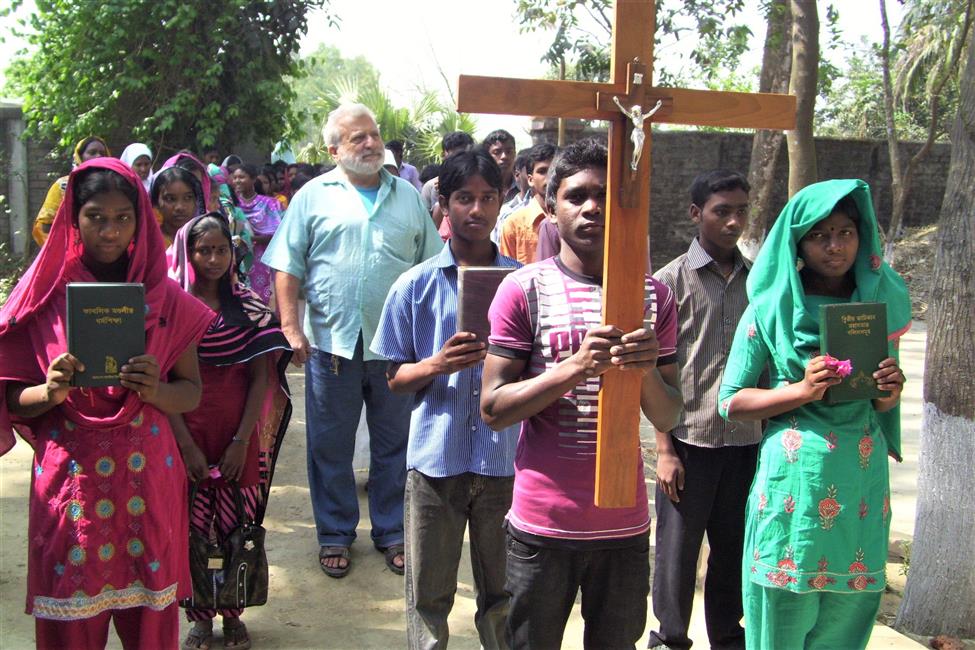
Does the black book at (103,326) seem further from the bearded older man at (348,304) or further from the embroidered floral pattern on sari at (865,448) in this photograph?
the embroidered floral pattern on sari at (865,448)

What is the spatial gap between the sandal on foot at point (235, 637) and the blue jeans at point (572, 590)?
5.84 feet

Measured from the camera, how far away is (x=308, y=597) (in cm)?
477

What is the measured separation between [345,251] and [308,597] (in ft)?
5.46

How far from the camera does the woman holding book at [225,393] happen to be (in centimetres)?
413

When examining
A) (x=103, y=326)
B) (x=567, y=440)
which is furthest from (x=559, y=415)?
(x=103, y=326)

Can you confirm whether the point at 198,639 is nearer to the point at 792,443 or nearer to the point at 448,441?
the point at 448,441

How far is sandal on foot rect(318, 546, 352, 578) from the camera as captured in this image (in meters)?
4.95


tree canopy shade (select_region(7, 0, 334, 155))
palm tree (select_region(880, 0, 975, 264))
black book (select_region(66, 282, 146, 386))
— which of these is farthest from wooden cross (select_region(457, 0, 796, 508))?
palm tree (select_region(880, 0, 975, 264))

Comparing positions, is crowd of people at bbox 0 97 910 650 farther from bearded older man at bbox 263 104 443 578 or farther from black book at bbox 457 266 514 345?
bearded older man at bbox 263 104 443 578

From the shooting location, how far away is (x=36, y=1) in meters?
13.6

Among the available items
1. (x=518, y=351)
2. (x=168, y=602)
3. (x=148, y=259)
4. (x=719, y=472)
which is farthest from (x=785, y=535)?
(x=148, y=259)

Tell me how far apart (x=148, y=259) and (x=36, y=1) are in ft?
40.0

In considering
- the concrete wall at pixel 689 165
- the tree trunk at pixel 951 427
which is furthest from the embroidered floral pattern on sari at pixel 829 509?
the concrete wall at pixel 689 165

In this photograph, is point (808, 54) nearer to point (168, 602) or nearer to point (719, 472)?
point (719, 472)
